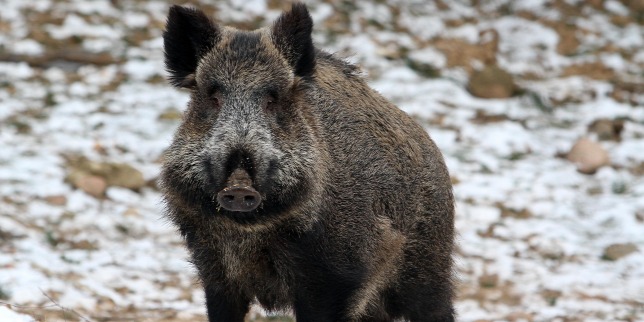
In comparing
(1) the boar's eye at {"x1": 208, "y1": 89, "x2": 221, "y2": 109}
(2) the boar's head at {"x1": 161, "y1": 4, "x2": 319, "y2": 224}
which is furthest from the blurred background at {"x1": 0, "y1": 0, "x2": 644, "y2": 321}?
(1) the boar's eye at {"x1": 208, "y1": 89, "x2": 221, "y2": 109}

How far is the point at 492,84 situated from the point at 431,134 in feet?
5.46

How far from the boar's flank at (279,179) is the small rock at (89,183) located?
396 cm

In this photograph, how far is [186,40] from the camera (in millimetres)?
4559

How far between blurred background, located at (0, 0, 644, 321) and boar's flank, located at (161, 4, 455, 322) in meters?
0.69

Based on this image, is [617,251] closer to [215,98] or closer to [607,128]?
[607,128]

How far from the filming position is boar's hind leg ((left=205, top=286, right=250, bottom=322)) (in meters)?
4.64

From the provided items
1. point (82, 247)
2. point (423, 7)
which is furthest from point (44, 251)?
point (423, 7)

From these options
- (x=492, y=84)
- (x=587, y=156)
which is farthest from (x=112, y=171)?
(x=492, y=84)

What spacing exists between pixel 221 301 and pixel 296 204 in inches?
27.6

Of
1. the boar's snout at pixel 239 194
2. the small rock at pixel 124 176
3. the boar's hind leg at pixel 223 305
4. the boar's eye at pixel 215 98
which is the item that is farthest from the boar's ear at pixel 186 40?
the small rock at pixel 124 176

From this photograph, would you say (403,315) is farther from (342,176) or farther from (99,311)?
(99,311)

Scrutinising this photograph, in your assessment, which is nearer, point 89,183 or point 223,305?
point 223,305

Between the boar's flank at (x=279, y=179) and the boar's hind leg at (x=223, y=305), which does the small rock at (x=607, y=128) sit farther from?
the boar's hind leg at (x=223, y=305)

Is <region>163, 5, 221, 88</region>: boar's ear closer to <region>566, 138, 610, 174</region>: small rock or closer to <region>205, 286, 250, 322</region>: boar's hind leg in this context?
<region>205, 286, 250, 322</region>: boar's hind leg
